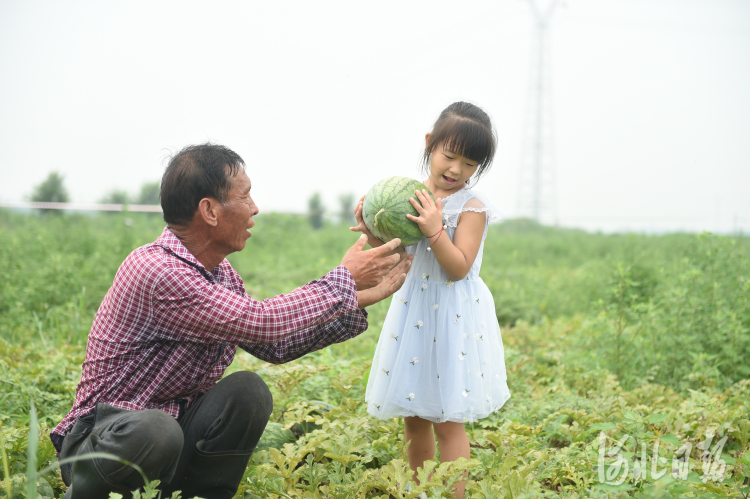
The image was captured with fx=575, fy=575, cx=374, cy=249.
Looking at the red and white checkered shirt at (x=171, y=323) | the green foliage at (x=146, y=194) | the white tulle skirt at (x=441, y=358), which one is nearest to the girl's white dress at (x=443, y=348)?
the white tulle skirt at (x=441, y=358)

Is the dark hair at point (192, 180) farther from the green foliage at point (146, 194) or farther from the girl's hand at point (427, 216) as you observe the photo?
the green foliage at point (146, 194)

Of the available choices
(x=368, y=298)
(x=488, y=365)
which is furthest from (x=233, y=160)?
(x=488, y=365)

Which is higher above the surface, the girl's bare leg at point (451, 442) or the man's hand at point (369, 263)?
the man's hand at point (369, 263)

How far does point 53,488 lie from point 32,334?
2.57m

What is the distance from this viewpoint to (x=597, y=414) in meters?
3.19

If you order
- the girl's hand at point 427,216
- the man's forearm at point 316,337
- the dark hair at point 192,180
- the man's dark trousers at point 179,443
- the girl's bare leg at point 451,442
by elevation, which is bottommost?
the girl's bare leg at point 451,442

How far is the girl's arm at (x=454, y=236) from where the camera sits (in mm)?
2414

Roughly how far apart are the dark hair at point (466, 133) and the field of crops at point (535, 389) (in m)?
1.24

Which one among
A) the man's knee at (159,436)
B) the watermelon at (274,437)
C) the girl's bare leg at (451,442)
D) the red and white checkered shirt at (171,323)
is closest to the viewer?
the man's knee at (159,436)

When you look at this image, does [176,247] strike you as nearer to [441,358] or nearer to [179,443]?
[179,443]

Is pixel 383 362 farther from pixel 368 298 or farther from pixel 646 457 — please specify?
pixel 646 457

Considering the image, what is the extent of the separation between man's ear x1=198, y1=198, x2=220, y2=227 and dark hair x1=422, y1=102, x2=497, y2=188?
3.28ft

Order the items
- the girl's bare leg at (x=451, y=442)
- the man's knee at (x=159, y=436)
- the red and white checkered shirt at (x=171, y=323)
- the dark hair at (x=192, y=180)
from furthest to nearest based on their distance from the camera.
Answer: the girl's bare leg at (x=451, y=442), the dark hair at (x=192, y=180), the red and white checkered shirt at (x=171, y=323), the man's knee at (x=159, y=436)

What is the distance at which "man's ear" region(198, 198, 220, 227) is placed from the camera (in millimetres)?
2250
